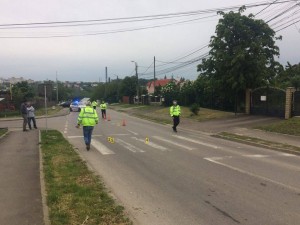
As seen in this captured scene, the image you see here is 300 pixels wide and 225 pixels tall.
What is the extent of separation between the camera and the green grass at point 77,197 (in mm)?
6414

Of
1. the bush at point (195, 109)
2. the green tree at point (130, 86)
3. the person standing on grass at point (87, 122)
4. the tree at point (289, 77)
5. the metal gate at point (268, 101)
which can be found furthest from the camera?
the green tree at point (130, 86)

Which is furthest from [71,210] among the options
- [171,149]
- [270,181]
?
[171,149]

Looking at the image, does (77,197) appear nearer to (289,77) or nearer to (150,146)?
(150,146)

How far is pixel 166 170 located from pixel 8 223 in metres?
5.36

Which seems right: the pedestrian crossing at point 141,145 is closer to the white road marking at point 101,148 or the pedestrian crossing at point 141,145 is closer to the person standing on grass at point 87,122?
the white road marking at point 101,148

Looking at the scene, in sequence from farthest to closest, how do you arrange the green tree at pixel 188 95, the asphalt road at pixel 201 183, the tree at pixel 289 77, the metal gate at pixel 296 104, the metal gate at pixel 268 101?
the green tree at pixel 188 95 → the tree at pixel 289 77 → the metal gate at pixel 268 101 → the metal gate at pixel 296 104 → the asphalt road at pixel 201 183

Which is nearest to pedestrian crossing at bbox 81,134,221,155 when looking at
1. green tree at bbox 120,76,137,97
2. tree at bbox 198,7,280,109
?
tree at bbox 198,7,280,109

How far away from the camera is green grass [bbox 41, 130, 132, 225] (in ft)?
21.0

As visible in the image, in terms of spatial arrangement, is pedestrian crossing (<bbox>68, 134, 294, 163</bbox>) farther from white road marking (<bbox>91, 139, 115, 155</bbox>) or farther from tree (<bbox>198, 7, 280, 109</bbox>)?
tree (<bbox>198, 7, 280, 109</bbox>)

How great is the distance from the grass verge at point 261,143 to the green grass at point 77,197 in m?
7.68

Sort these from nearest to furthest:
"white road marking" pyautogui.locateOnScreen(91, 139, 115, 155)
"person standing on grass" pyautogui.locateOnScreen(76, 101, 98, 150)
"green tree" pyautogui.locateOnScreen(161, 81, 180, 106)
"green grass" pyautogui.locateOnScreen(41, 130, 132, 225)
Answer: "green grass" pyautogui.locateOnScreen(41, 130, 132, 225), "white road marking" pyautogui.locateOnScreen(91, 139, 115, 155), "person standing on grass" pyautogui.locateOnScreen(76, 101, 98, 150), "green tree" pyautogui.locateOnScreen(161, 81, 180, 106)

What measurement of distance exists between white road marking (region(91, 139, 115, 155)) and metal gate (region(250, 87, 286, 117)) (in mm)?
13904

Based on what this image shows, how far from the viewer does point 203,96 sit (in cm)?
4291

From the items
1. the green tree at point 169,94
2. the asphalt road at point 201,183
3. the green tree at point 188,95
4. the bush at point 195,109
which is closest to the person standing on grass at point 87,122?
the asphalt road at point 201,183
